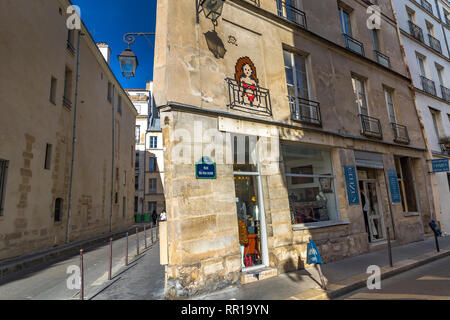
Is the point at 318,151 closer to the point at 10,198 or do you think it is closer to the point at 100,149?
the point at 10,198

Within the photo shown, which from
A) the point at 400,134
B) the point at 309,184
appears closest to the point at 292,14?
the point at 309,184

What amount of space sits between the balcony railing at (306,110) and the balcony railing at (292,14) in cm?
260

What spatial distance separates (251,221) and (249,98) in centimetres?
311

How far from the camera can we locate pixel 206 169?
5.12 m

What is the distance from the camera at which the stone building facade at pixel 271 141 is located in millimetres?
4938

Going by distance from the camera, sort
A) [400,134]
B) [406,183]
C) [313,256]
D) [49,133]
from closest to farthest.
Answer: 1. [313,256]
2. [49,133]
3. [400,134]
4. [406,183]

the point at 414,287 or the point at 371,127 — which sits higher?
the point at 371,127

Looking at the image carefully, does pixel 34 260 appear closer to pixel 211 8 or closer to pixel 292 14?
pixel 211 8

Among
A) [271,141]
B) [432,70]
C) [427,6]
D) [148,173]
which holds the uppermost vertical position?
[427,6]

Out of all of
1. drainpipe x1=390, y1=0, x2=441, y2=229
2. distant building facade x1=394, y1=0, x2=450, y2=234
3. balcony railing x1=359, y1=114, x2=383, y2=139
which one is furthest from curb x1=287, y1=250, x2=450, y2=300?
drainpipe x1=390, y1=0, x2=441, y2=229

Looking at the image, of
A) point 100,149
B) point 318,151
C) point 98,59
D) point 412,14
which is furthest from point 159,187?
point 412,14

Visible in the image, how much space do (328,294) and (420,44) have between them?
49.4 feet

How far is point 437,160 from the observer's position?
35.3 feet

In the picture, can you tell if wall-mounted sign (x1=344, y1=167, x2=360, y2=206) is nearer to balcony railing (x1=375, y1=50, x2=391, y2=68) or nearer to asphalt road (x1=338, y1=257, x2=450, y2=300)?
asphalt road (x1=338, y1=257, x2=450, y2=300)
